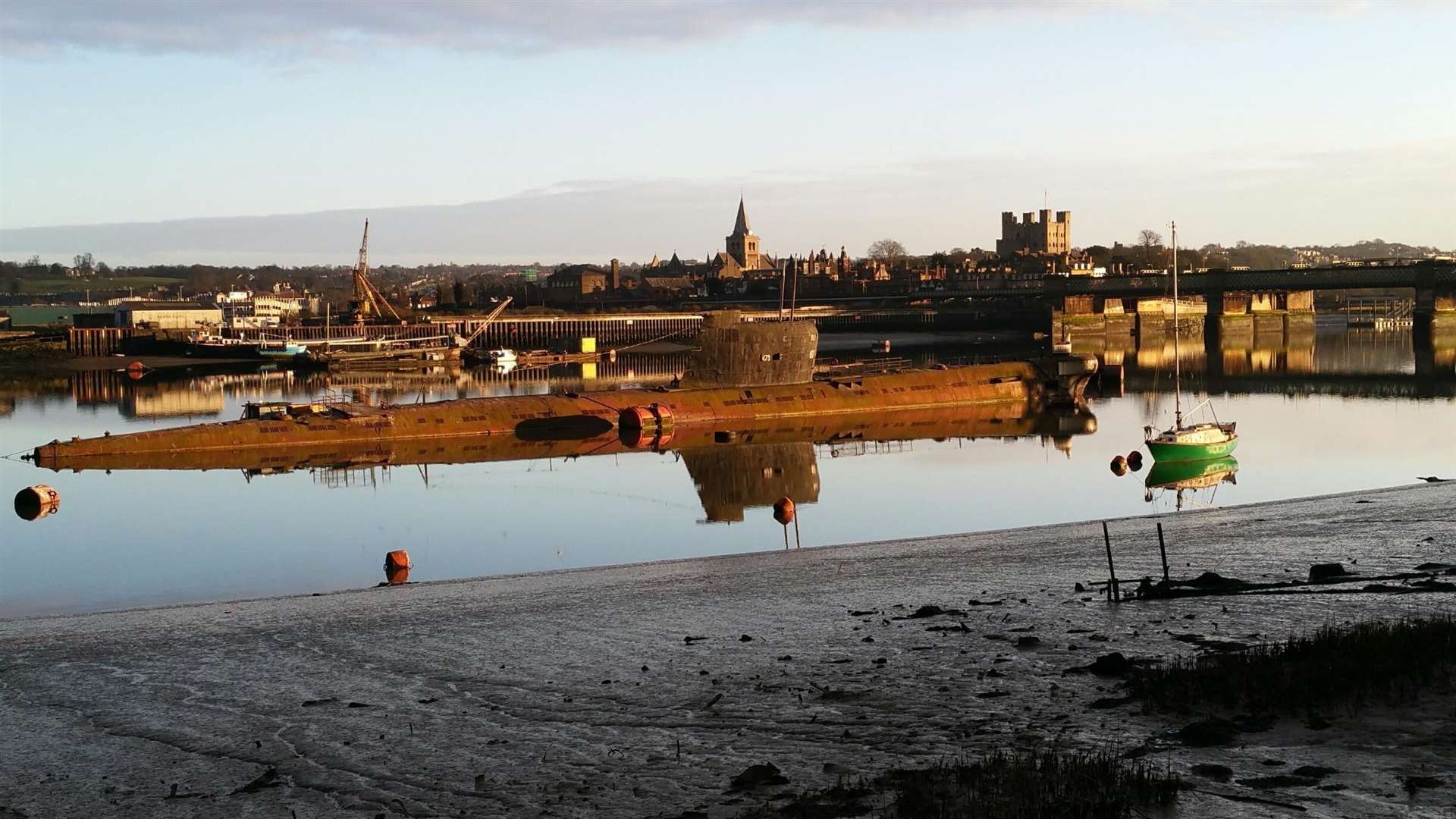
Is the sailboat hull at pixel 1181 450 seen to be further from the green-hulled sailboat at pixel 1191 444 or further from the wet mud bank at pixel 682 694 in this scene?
the wet mud bank at pixel 682 694

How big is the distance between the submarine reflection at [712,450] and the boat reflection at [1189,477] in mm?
8531

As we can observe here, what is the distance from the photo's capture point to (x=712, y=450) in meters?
52.9

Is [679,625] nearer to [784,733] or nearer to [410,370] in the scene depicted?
[784,733]

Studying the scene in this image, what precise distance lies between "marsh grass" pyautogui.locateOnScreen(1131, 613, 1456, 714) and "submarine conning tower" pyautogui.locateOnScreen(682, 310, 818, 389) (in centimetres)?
5001

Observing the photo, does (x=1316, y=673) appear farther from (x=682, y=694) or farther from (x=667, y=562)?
(x=667, y=562)

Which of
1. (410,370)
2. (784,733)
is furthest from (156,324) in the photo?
(784,733)

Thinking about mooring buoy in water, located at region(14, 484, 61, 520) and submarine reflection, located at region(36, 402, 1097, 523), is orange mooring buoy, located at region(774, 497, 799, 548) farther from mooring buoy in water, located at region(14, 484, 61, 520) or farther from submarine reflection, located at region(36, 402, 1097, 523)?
mooring buoy in water, located at region(14, 484, 61, 520)

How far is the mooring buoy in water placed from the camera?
38344mm

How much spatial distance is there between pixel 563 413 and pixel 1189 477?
1135 inches

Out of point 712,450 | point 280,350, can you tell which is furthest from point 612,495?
point 280,350

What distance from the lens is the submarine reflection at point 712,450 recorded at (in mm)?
44062

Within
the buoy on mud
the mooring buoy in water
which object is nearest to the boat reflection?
the buoy on mud

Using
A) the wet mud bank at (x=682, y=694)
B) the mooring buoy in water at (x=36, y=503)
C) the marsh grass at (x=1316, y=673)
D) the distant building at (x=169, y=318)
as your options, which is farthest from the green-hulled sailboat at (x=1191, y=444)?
the distant building at (x=169, y=318)

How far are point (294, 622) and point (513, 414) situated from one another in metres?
38.7
